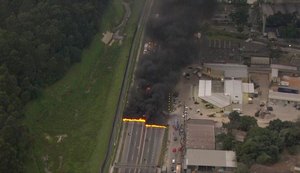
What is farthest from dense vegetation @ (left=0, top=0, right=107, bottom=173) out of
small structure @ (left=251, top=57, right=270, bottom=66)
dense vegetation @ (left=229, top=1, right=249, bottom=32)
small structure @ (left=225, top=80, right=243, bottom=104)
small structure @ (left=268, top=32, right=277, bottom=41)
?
small structure @ (left=268, top=32, right=277, bottom=41)

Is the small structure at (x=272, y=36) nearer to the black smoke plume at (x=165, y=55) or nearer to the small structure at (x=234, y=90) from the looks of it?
the black smoke plume at (x=165, y=55)

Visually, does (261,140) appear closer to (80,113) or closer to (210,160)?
(210,160)

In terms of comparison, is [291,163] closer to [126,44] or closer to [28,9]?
[126,44]

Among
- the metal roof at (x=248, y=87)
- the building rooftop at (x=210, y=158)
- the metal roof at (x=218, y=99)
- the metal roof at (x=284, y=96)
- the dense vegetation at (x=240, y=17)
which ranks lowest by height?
the building rooftop at (x=210, y=158)

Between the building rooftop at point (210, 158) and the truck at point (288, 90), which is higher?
the truck at point (288, 90)

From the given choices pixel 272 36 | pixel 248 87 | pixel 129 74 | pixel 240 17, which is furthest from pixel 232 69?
pixel 129 74

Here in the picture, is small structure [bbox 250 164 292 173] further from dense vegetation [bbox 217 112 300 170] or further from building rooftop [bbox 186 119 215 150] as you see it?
building rooftop [bbox 186 119 215 150]

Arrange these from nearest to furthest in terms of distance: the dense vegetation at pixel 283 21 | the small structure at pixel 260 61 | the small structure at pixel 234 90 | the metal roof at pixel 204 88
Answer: the small structure at pixel 234 90
the metal roof at pixel 204 88
the small structure at pixel 260 61
the dense vegetation at pixel 283 21

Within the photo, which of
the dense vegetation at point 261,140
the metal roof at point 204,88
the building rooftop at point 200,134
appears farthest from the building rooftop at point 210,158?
the metal roof at point 204,88
